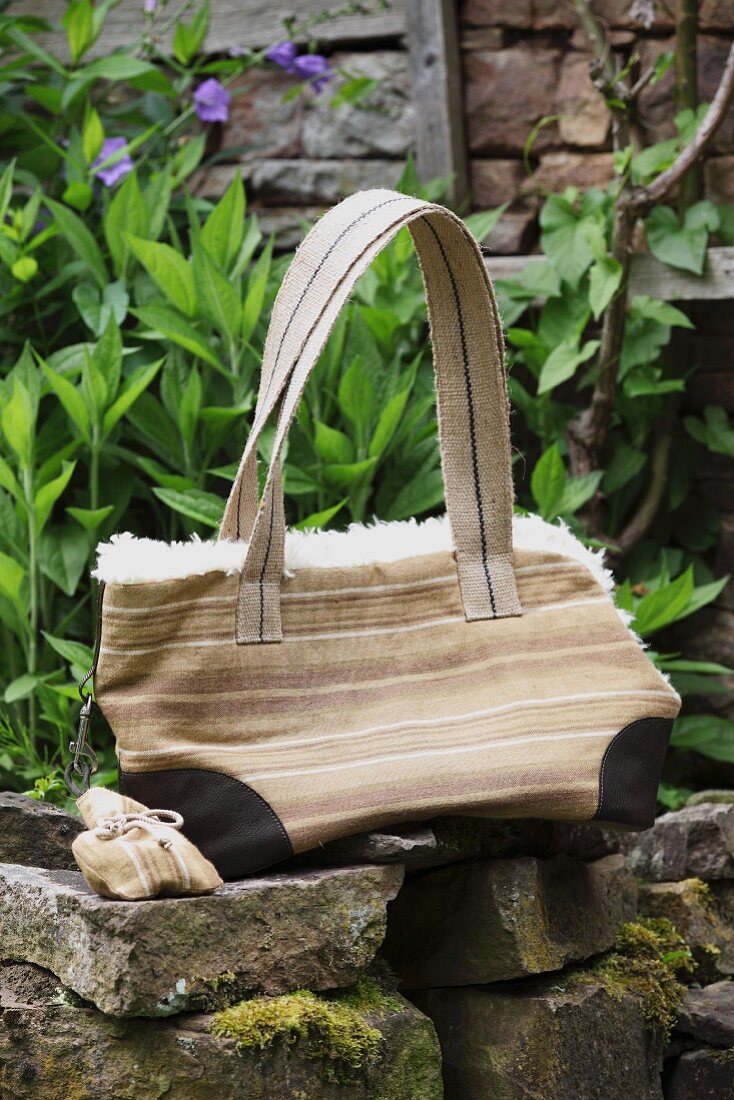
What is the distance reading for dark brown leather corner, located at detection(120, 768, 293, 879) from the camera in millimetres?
1077

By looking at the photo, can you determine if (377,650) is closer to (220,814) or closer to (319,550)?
(319,550)

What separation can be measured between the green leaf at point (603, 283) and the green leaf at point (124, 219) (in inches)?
33.4

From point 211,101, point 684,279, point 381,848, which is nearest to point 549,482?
point 684,279

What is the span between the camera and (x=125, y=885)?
962 mm

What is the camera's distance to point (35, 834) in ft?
4.05

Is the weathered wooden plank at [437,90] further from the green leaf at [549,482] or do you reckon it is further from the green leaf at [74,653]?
the green leaf at [74,653]

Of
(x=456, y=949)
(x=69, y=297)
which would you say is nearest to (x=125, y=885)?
(x=456, y=949)

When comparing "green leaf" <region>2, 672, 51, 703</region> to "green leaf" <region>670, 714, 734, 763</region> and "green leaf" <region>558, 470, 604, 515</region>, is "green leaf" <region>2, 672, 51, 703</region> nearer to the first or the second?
"green leaf" <region>558, 470, 604, 515</region>

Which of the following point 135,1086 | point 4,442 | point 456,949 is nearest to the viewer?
point 135,1086

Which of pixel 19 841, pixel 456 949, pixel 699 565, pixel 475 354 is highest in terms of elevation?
pixel 475 354

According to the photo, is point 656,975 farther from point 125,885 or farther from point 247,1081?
point 125,885

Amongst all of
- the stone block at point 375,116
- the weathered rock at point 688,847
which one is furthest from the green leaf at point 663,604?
the stone block at point 375,116

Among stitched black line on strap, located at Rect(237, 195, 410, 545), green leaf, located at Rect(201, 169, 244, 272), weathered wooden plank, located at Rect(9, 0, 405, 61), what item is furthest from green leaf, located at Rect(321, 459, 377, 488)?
weathered wooden plank, located at Rect(9, 0, 405, 61)

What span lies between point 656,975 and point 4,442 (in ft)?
4.18
